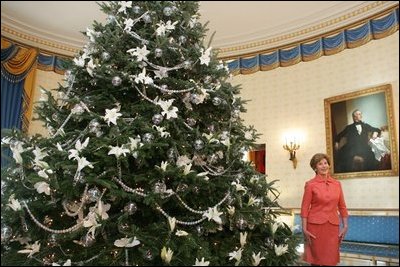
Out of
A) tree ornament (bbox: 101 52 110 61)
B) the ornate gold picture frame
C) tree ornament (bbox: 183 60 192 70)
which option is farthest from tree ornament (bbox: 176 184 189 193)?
the ornate gold picture frame

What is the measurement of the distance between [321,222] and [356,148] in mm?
1843

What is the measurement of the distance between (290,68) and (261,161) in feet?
5.65

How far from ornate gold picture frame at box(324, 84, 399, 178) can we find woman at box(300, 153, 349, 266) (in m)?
1.54

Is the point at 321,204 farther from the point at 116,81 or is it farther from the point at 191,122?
the point at 116,81

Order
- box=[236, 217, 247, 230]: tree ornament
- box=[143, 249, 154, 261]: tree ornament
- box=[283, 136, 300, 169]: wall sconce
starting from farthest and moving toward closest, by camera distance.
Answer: box=[283, 136, 300, 169]: wall sconce, box=[236, 217, 247, 230]: tree ornament, box=[143, 249, 154, 261]: tree ornament

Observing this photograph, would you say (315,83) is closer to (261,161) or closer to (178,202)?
(261,161)

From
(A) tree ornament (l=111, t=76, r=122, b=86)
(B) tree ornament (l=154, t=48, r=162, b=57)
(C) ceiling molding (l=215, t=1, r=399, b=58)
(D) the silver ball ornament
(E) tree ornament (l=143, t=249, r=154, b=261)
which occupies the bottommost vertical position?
(E) tree ornament (l=143, t=249, r=154, b=261)

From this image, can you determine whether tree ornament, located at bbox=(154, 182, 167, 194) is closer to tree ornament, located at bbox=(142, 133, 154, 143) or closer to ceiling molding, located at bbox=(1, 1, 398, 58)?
tree ornament, located at bbox=(142, 133, 154, 143)

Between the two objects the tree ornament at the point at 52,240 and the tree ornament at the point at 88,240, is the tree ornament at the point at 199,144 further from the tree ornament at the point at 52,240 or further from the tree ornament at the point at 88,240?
the tree ornament at the point at 52,240

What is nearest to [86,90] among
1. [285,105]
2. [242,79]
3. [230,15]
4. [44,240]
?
→ [44,240]

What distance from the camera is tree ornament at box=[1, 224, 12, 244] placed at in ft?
4.85

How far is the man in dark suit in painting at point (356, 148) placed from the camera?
12.5 ft

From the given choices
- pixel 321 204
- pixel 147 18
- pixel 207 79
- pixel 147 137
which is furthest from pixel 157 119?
pixel 321 204

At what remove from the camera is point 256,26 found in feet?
15.7
